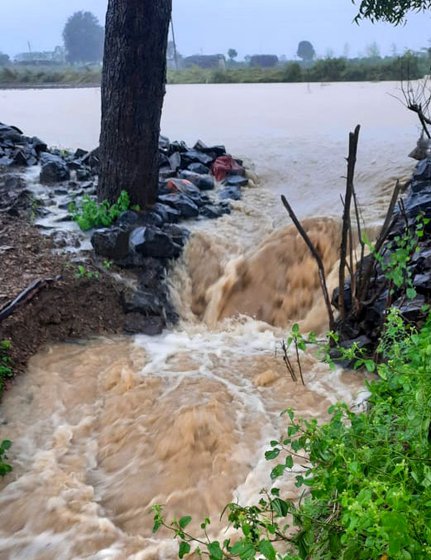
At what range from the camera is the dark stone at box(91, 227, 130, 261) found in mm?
5496

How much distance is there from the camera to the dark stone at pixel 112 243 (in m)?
5.50

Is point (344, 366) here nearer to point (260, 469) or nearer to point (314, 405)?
point (314, 405)

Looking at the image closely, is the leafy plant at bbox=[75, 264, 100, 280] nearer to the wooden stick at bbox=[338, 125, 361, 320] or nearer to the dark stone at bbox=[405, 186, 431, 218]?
the wooden stick at bbox=[338, 125, 361, 320]

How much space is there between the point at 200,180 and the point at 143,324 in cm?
304

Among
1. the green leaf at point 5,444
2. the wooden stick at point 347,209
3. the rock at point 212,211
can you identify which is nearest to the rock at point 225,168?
the rock at point 212,211

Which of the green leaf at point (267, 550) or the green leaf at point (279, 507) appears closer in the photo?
the green leaf at point (267, 550)

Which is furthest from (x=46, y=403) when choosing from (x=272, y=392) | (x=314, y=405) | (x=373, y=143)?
(x=373, y=143)

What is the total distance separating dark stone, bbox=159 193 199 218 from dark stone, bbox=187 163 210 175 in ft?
4.69

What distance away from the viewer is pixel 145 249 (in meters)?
5.64

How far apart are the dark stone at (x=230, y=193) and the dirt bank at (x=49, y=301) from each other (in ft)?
8.06

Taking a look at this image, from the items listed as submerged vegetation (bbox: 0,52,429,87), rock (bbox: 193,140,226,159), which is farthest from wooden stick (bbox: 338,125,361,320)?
submerged vegetation (bbox: 0,52,429,87)

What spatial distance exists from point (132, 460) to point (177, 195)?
3819 millimetres

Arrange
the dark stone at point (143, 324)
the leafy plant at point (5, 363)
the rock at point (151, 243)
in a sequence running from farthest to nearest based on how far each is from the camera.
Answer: the rock at point (151, 243)
the dark stone at point (143, 324)
the leafy plant at point (5, 363)

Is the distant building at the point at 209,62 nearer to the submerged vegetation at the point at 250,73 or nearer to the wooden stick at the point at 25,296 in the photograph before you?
the submerged vegetation at the point at 250,73
